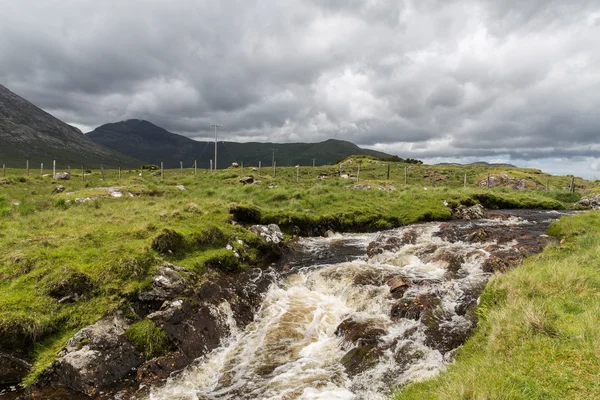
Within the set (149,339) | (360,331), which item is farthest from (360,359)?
(149,339)

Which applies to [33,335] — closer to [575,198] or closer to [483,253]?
[483,253]

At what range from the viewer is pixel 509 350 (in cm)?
704

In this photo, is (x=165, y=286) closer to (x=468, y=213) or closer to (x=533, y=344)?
(x=533, y=344)

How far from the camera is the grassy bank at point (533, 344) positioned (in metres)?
5.54

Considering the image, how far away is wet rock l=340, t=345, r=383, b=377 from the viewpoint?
8903 mm

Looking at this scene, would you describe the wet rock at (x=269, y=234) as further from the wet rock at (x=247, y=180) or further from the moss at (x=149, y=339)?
the wet rock at (x=247, y=180)

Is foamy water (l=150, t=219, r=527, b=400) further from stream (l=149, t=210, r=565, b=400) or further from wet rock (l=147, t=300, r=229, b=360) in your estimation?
wet rock (l=147, t=300, r=229, b=360)

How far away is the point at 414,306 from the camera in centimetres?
1160

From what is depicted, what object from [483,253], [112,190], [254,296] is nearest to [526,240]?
[483,253]

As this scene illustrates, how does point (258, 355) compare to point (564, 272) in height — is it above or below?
below

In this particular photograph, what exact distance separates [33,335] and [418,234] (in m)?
21.9

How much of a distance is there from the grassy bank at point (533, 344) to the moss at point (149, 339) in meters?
6.79

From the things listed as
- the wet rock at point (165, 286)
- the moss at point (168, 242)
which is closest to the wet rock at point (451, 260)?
the wet rock at point (165, 286)

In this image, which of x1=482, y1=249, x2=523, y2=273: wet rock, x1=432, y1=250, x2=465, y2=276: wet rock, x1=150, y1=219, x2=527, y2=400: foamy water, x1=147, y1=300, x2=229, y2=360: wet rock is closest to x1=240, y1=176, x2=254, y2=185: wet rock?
x1=150, y1=219, x2=527, y2=400: foamy water
